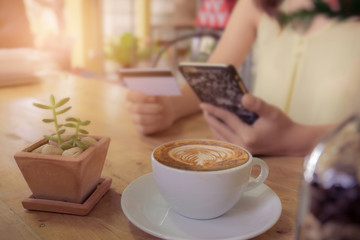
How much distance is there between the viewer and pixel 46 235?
412 millimetres

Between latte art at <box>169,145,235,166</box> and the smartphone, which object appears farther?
the smartphone

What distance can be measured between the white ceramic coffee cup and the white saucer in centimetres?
1

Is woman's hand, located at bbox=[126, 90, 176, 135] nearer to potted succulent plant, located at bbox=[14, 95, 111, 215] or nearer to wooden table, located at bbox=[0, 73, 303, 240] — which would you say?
wooden table, located at bbox=[0, 73, 303, 240]

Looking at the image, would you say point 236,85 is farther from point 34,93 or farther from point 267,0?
point 34,93

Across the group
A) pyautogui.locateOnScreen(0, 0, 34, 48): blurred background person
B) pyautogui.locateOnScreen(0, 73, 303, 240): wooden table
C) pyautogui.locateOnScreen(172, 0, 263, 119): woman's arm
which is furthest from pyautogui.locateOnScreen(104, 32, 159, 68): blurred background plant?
pyautogui.locateOnScreen(0, 73, 303, 240): wooden table

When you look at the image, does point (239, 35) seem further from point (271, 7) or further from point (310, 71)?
point (271, 7)

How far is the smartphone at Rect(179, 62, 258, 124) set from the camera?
2.24 feet

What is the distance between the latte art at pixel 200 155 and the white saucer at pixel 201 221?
0.08 metres

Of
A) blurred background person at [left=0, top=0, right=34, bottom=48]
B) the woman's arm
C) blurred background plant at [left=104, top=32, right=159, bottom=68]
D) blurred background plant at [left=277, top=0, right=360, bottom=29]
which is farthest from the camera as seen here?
blurred background plant at [left=104, top=32, right=159, bottom=68]

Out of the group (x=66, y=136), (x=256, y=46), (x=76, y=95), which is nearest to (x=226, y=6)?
(x=256, y=46)

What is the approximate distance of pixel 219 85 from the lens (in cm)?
72

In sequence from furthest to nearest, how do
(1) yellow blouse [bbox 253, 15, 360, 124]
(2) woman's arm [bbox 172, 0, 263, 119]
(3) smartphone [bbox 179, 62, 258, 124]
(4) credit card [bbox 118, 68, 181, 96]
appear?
(2) woman's arm [bbox 172, 0, 263, 119]
(1) yellow blouse [bbox 253, 15, 360, 124]
(4) credit card [bbox 118, 68, 181, 96]
(3) smartphone [bbox 179, 62, 258, 124]

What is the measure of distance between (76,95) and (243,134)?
2.31 ft

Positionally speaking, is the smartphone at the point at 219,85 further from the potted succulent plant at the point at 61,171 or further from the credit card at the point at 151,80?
the potted succulent plant at the point at 61,171
